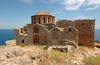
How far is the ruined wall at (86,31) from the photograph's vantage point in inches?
748

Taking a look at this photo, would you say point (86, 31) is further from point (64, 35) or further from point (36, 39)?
point (36, 39)

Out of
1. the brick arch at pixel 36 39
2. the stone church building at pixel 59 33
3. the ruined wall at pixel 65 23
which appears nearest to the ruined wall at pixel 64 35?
the stone church building at pixel 59 33

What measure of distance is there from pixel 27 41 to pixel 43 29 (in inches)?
219

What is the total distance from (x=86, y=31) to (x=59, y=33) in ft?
25.0

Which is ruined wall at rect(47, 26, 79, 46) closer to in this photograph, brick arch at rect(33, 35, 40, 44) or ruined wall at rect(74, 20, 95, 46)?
ruined wall at rect(74, 20, 95, 46)

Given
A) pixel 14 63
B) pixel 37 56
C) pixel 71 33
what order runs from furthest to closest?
pixel 71 33
pixel 37 56
pixel 14 63

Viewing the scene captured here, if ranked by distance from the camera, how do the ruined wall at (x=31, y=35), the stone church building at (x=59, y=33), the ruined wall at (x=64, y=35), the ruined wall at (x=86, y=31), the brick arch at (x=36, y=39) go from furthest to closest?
the brick arch at (x=36, y=39)
the ruined wall at (x=31, y=35)
the ruined wall at (x=86, y=31)
the stone church building at (x=59, y=33)
the ruined wall at (x=64, y=35)

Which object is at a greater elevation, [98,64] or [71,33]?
[71,33]

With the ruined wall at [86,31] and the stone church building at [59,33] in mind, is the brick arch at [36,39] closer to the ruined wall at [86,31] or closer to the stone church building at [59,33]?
the stone church building at [59,33]

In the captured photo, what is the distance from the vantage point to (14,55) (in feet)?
21.5

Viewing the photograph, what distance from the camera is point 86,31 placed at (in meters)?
19.4

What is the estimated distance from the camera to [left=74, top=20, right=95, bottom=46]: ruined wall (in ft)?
62.4

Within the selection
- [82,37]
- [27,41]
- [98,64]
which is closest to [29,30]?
[27,41]

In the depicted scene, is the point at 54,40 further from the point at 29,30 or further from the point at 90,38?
the point at 90,38
